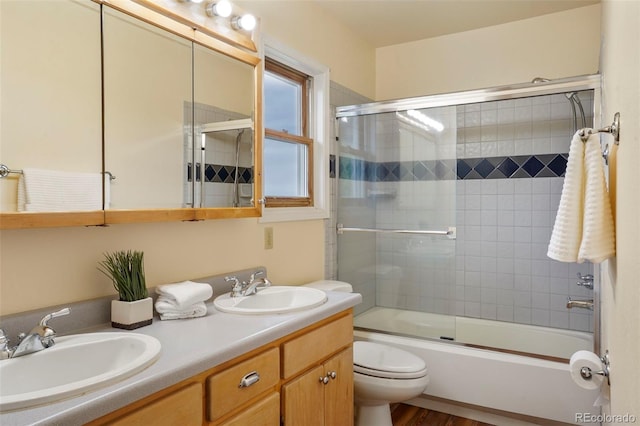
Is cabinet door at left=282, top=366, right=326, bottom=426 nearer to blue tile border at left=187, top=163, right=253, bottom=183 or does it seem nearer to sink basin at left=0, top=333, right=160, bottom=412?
sink basin at left=0, top=333, right=160, bottom=412

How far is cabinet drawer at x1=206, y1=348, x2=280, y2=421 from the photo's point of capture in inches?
47.7

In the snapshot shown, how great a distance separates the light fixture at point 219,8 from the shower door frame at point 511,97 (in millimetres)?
1250

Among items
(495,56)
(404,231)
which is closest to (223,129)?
(404,231)

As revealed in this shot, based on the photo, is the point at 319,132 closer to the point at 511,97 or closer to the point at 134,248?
the point at 511,97

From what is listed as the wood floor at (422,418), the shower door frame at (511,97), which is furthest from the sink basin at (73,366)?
the shower door frame at (511,97)

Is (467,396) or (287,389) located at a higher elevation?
(287,389)

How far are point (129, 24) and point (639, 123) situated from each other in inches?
60.1

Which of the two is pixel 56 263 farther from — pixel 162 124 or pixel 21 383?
pixel 162 124

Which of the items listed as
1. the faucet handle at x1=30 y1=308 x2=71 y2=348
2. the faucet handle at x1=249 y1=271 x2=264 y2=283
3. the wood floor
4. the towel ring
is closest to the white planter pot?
the faucet handle at x1=30 y1=308 x2=71 y2=348

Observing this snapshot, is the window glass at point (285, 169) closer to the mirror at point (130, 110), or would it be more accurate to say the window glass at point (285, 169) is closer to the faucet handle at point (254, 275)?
the mirror at point (130, 110)

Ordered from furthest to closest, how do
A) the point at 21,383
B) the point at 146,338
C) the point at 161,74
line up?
1. the point at 161,74
2. the point at 146,338
3. the point at 21,383

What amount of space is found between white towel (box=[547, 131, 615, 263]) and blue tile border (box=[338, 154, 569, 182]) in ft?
5.33

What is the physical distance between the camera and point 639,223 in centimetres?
65

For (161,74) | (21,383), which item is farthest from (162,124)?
(21,383)
